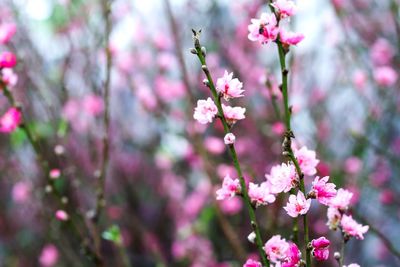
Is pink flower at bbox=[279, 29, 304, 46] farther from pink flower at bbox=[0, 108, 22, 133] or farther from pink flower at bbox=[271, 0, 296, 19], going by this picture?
pink flower at bbox=[0, 108, 22, 133]

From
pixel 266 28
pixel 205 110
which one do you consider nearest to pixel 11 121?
pixel 205 110

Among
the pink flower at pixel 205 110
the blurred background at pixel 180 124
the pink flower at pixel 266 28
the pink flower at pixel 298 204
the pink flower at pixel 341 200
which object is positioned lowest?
the pink flower at pixel 298 204

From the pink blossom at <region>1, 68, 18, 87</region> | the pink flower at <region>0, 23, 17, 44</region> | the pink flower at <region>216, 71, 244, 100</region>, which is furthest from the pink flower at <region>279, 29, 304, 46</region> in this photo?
the pink flower at <region>0, 23, 17, 44</region>

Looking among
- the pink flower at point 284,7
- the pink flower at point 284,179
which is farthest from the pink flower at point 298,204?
the pink flower at point 284,7

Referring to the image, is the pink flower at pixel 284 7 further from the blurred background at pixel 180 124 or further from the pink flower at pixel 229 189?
the blurred background at pixel 180 124

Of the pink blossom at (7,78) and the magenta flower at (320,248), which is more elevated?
the pink blossom at (7,78)

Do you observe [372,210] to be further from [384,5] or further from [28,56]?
[28,56]
